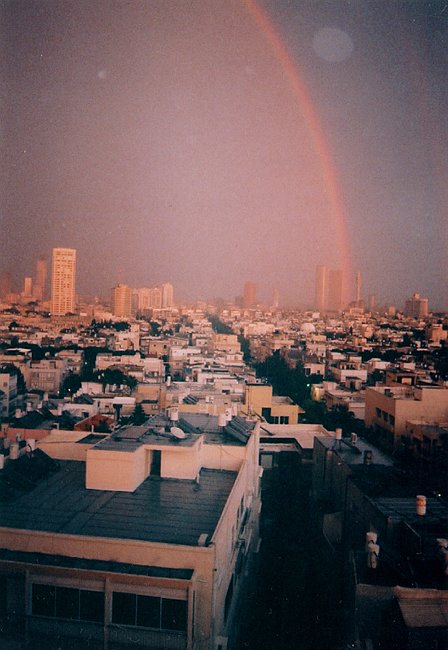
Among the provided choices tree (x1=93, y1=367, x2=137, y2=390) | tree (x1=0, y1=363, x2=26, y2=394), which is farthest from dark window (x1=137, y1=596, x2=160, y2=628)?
tree (x1=0, y1=363, x2=26, y2=394)

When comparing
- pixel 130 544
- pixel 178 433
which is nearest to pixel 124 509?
pixel 130 544

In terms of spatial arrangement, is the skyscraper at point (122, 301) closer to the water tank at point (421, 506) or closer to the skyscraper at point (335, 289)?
the skyscraper at point (335, 289)

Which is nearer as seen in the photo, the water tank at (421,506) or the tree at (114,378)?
the water tank at (421,506)

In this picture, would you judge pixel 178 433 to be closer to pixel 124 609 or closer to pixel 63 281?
pixel 124 609

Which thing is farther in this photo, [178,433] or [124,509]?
[178,433]

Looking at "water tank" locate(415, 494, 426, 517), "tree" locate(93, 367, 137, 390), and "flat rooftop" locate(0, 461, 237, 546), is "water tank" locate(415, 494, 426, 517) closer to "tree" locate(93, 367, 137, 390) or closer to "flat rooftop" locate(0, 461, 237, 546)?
"flat rooftop" locate(0, 461, 237, 546)

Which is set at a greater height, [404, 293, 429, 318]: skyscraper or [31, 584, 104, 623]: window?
[404, 293, 429, 318]: skyscraper

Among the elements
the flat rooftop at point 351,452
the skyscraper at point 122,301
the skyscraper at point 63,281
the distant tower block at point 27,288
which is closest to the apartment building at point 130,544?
A: the flat rooftop at point 351,452
